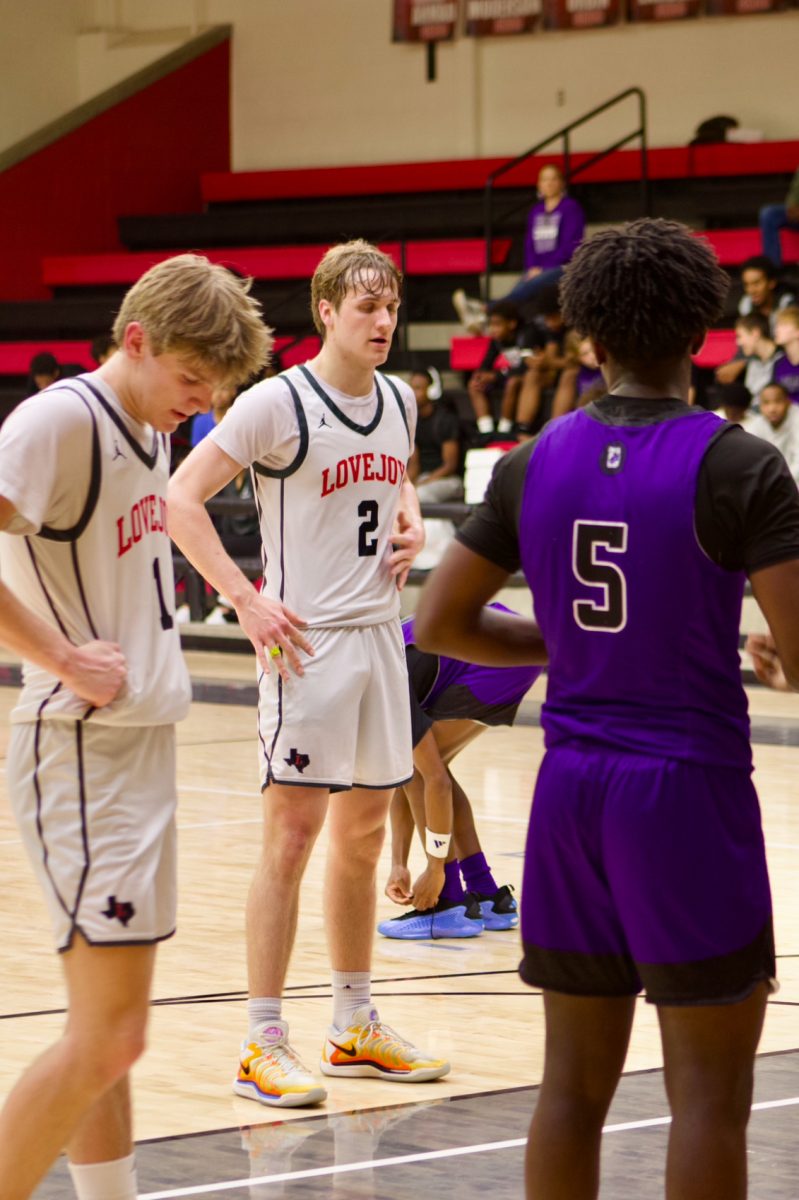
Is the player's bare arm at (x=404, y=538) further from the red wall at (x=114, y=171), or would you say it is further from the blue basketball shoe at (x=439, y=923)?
the red wall at (x=114, y=171)

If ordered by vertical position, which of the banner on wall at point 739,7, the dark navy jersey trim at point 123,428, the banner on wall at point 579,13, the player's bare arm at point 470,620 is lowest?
the player's bare arm at point 470,620

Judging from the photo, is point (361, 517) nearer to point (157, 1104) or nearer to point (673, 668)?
point (157, 1104)

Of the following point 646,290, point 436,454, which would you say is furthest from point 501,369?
point 646,290

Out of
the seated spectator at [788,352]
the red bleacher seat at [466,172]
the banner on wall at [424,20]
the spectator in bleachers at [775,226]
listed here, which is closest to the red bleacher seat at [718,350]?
the spectator in bleachers at [775,226]

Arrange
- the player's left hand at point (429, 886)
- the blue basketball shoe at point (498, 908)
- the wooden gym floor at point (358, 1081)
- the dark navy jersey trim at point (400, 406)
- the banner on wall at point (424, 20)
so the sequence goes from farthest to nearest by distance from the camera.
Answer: the banner on wall at point (424, 20), the blue basketball shoe at point (498, 908), the player's left hand at point (429, 886), the dark navy jersey trim at point (400, 406), the wooden gym floor at point (358, 1081)

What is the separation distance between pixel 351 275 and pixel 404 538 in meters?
0.59

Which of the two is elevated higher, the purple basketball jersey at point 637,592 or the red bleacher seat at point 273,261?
the red bleacher seat at point 273,261

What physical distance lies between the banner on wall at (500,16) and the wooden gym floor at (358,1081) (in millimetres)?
11754

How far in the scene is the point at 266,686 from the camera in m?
4.44

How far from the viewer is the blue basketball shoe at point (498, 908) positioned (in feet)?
19.9

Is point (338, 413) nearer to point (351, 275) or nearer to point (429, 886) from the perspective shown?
point (351, 275)

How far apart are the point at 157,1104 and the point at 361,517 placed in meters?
1.32

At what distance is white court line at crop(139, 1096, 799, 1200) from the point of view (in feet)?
11.8

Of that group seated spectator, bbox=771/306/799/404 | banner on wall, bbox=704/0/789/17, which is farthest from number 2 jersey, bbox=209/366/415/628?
banner on wall, bbox=704/0/789/17
